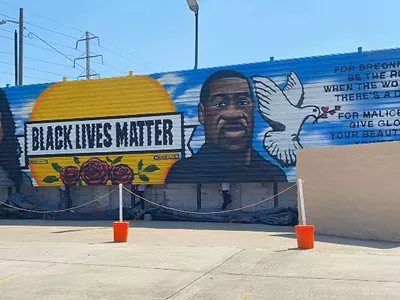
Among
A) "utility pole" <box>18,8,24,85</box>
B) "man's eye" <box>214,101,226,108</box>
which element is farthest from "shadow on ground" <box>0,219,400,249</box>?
"utility pole" <box>18,8,24,85</box>

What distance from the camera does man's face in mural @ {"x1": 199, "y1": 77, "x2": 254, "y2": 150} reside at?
659 inches

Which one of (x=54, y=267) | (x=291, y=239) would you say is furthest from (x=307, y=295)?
(x=291, y=239)

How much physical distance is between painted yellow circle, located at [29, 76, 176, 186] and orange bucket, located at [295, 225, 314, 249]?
7925mm

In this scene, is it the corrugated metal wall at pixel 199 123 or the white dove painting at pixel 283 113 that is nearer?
the corrugated metal wall at pixel 199 123

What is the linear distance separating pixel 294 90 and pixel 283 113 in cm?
80

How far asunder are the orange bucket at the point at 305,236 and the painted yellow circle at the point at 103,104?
793 cm

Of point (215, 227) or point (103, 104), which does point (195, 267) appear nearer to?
point (215, 227)

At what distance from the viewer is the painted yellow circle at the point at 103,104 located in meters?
17.8

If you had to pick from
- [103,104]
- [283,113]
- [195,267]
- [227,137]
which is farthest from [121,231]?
[103,104]

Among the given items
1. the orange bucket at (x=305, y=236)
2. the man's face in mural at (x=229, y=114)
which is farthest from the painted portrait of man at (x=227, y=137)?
the orange bucket at (x=305, y=236)

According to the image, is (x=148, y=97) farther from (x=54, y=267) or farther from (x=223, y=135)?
(x=54, y=267)

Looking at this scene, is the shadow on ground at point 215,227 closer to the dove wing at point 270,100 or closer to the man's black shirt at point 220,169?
the man's black shirt at point 220,169

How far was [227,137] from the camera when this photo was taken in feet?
55.4

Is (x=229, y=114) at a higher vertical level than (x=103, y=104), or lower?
lower
